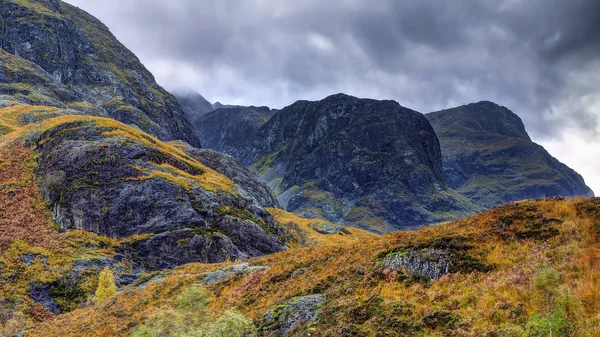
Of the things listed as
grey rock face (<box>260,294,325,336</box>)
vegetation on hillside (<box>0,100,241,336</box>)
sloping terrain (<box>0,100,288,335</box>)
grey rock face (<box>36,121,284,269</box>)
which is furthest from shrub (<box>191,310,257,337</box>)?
grey rock face (<box>36,121,284,269</box>)

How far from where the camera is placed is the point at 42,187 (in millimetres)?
56312

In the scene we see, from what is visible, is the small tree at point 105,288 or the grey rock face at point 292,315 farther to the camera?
the small tree at point 105,288

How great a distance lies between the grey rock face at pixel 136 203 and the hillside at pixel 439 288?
29.0m

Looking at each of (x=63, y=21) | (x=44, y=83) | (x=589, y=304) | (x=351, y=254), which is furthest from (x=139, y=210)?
(x=63, y=21)

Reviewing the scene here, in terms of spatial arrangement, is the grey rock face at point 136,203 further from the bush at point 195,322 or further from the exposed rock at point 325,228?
the exposed rock at point 325,228

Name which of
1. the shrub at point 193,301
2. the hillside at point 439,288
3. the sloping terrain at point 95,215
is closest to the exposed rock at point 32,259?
the sloping terrain at point 95,215

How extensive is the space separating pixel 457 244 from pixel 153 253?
154 ft

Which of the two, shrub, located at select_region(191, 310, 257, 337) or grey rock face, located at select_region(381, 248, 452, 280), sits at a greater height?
grey rock face, located at select_region(381, 248, 452, 280)

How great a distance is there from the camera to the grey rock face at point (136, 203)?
53.5m

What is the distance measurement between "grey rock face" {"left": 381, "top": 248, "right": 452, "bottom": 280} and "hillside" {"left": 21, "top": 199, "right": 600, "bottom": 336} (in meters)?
0.05

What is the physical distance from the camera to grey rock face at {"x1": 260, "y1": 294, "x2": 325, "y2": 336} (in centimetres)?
1651

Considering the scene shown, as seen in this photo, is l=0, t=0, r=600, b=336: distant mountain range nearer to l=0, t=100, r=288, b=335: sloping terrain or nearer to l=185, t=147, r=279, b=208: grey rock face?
l=0, t=100, r=288, b=335: sloping terrain

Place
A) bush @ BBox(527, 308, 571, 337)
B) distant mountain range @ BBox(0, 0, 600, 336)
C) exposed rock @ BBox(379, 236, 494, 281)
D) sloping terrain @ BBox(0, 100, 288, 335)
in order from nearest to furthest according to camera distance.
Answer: bush @ BBox(527, 308, 571, 337) < distant mountain range @ BBox(0, 0, 600, 336) < exposed rock @ BBox(379, 236, 494, 281) < sloping terrain @ BBox(0, 100, 288, 335)

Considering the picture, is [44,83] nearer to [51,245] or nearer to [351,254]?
[51,245]
